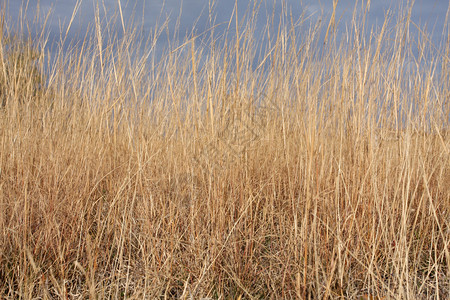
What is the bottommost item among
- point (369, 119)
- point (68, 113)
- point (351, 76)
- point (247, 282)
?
point (247, 282)

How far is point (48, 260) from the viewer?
4.68 feet

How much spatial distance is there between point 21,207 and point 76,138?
0.49 meters

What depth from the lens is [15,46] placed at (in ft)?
6.45

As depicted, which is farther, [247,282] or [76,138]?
[76,138]

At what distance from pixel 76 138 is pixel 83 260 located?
0.75m

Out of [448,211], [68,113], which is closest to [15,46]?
[68,113]

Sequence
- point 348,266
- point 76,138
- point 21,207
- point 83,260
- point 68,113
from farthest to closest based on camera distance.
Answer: point 68,113 → point 76,138 → point 21,207 → point 83,260 → point 348,266

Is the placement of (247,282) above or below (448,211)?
below

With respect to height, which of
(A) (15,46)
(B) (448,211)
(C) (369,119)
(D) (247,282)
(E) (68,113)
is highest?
(C) (369,119)

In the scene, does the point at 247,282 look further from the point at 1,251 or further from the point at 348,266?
the point at 1,251

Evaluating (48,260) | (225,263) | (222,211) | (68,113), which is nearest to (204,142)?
(222,211)

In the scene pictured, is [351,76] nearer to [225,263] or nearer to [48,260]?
[225,263]

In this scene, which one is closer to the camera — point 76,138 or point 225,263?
point 225,263

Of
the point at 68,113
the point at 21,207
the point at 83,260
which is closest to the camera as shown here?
the point at 83,260
